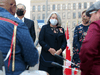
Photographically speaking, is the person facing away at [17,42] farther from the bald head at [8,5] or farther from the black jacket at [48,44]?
the black jacket at [48,44]

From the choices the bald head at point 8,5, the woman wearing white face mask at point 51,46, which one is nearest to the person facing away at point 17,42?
the bald head at point 8,5

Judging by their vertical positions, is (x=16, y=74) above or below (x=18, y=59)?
below

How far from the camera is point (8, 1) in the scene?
216 centimetres

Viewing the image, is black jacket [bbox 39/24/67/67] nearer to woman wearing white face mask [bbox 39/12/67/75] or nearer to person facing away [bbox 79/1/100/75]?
woman wearing white face mask [bbox 39/12/67/75]

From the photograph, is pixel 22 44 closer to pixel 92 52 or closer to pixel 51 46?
pixel 92 52

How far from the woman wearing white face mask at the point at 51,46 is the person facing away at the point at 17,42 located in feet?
7.11

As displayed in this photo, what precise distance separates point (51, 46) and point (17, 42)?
238cm

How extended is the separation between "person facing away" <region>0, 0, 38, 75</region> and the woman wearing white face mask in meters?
2.17

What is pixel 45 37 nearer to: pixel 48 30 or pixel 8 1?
pixel 48 30

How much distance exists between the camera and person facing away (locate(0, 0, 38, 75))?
2.02 meters

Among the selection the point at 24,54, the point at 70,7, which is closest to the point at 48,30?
the point at 24,54

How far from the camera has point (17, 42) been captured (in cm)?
207

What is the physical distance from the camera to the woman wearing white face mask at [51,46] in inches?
171

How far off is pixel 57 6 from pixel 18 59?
76.7 m
